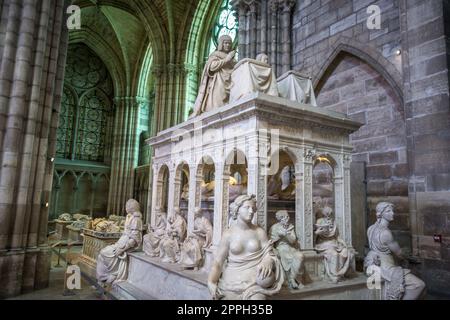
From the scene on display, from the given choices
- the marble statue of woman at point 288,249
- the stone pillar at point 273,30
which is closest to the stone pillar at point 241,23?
the stone pillar at point 273,30

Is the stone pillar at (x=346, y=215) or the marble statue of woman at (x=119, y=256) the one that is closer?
the stone pillar at (x=346, y=215)

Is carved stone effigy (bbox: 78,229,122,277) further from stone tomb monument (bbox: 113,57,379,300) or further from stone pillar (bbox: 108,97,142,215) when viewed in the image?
stone pillar (bbox: 108,97,142,215)

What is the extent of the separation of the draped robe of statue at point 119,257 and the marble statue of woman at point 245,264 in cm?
304

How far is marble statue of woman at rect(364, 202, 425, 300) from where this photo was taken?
12.9 feet

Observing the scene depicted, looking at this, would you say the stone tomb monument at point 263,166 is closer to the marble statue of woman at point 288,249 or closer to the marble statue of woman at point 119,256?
the marble statue of woman at point 288,249

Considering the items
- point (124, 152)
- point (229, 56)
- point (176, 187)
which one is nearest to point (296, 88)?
point (229, 56)

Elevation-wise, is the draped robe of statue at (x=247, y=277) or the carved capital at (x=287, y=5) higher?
the carved capital at (x=287, y=5)

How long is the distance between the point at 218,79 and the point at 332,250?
3.12 meters

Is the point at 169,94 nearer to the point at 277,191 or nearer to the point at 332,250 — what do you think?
the point at 277,191

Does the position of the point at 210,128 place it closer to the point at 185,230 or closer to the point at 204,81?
the point at 204,81

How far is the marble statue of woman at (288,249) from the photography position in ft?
13.0

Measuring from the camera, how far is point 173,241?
5.54m
